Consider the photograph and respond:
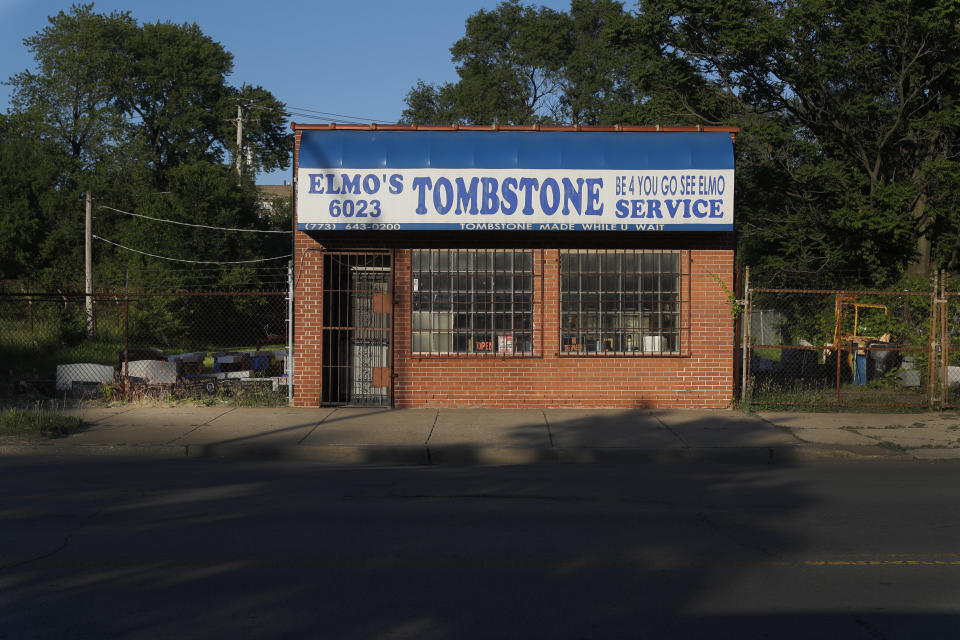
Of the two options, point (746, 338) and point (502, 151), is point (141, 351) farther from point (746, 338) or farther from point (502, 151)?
point (746, 338)

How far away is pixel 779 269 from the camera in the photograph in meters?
21.4

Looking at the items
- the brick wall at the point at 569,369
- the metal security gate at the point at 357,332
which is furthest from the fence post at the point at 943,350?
the metal security gate at the point at 357,332

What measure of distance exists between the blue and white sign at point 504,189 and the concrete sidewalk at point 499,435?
3.07m

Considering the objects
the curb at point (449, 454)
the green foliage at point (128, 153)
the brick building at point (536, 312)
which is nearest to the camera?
the curb at point (449, 454)

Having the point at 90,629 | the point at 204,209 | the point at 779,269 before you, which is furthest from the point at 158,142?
the point at 90,629

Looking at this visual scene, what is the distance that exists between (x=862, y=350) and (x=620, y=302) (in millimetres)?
5329

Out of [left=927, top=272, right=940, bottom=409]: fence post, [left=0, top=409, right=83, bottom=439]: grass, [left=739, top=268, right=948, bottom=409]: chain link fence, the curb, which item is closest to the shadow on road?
the curb

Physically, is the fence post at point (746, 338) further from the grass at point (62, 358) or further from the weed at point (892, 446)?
the grass at point (62, 358)

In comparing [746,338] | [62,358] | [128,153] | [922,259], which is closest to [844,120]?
[922,259]

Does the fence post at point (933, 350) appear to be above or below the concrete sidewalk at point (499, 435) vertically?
above

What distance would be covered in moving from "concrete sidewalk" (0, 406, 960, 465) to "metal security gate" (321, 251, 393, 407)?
2.17 feet

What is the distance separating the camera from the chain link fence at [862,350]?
14523 mm

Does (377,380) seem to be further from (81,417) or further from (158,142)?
(158,142)

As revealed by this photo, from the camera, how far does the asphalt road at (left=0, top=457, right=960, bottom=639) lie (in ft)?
16.1
